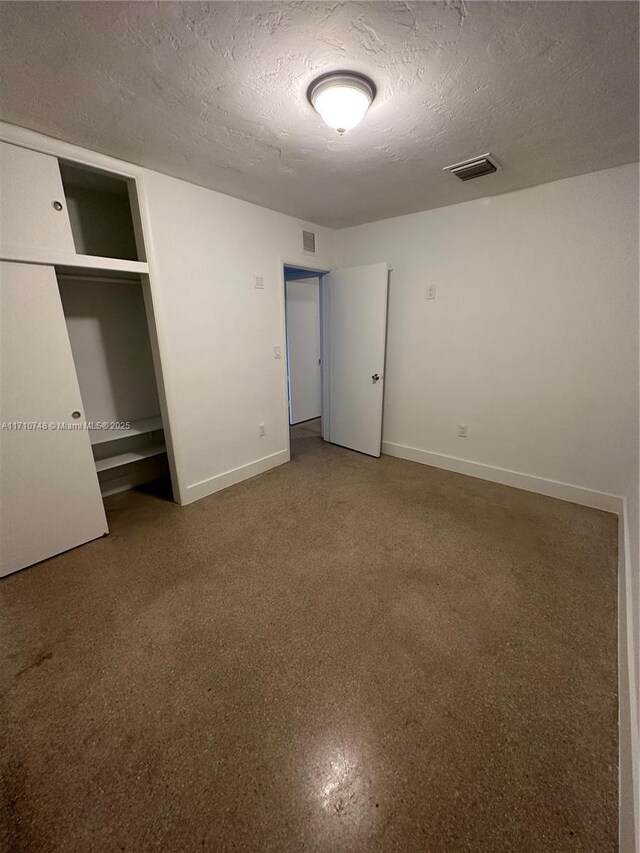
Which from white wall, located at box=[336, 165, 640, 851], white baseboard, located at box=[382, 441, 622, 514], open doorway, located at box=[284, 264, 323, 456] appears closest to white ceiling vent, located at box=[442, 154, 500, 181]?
white wall, located at box=[336, 165, 640, 851]

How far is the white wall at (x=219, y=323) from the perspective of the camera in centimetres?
238

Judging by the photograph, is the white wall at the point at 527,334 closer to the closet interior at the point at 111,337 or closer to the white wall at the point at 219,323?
the white wall at the point at 219,323

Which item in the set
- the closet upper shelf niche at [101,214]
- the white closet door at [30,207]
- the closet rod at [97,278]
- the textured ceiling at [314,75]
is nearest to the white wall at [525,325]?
the textured ceiling at [314,75]

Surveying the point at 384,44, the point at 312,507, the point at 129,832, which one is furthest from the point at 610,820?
the point at 384,44

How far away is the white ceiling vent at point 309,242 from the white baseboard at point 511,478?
7.31ft

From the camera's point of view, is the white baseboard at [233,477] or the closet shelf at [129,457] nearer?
the closet shelf at [129,457]

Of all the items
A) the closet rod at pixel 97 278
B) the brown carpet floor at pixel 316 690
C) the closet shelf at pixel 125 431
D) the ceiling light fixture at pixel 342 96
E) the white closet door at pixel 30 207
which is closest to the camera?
the brown carpet floor at pixel 316 690

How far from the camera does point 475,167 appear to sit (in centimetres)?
213

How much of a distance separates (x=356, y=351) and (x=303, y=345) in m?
1.51

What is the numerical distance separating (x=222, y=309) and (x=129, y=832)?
2830 mm

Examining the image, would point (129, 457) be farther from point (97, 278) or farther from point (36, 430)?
point (97, 278)

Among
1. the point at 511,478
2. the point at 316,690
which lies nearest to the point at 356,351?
the point at 511,478

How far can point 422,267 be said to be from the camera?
10.3ft

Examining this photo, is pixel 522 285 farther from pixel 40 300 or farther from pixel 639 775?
pixel 40 300
